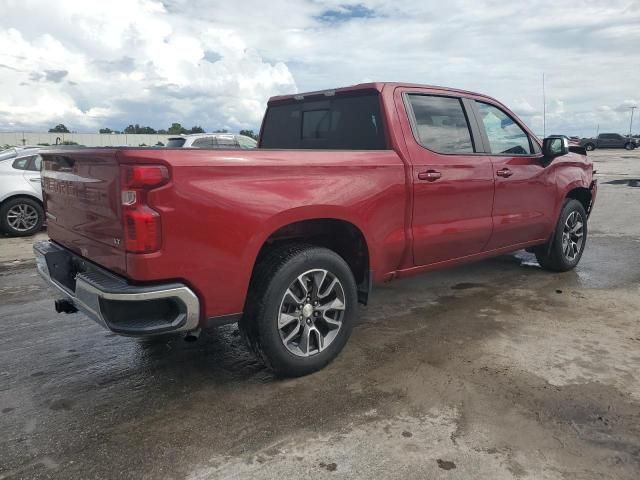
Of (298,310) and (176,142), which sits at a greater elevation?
(176,142)

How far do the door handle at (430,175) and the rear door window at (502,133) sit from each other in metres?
0.97

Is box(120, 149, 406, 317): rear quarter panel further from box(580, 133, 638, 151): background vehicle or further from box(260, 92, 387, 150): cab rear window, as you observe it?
box(580, 133, 638, 151): background vehicle

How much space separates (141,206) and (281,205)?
811mm

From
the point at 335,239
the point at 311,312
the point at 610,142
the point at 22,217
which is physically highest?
the point at 610,142

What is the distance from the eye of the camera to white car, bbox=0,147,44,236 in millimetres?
8703

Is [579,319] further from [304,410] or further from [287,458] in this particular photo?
[287,458]

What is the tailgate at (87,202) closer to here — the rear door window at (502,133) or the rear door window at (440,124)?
the rear door window at (440,124)

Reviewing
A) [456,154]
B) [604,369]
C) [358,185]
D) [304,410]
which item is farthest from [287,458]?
[456,154]

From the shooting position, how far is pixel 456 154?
4359mm

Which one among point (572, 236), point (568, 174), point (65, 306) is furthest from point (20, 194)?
point (572, 236)

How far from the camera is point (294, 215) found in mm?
3217

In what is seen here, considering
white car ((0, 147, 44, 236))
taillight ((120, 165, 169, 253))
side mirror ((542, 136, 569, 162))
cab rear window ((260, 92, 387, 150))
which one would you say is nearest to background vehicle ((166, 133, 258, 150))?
white car ((0, 147, 44, 236))

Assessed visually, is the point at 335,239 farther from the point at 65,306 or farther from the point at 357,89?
the point at 65,306

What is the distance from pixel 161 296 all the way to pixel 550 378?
2456 millimetres
